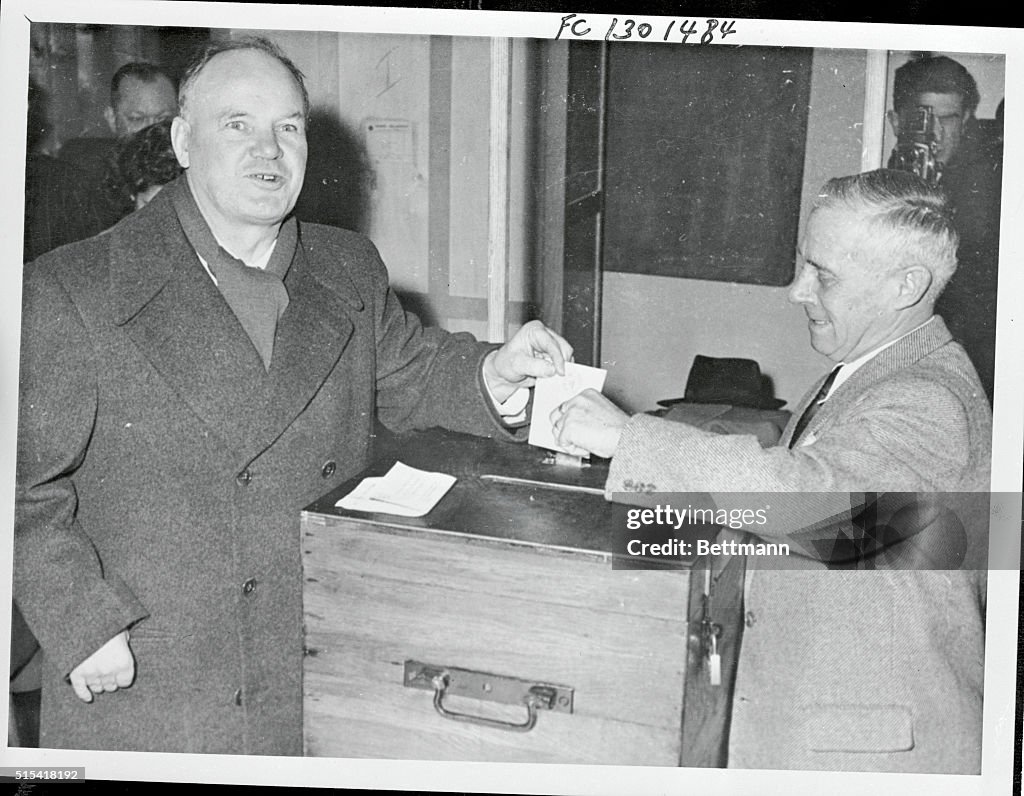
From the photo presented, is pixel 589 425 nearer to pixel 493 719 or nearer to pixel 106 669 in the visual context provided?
pixel 493 719

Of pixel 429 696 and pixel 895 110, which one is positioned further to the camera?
pixel 895 110

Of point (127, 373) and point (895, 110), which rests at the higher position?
point (895, 110)

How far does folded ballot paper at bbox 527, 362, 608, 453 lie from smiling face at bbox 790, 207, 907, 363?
Answer: 1.12 ft

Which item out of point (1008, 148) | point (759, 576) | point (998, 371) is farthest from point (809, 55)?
point (759, 576)

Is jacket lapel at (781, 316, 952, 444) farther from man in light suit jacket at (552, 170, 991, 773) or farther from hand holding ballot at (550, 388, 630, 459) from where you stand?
hand holding ballot at (550, 388, 630, 459)

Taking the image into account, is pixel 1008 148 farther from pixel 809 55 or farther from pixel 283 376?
pixel 283 376

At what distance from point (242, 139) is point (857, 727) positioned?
1.34m

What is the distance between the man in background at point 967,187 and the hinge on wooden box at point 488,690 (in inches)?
36.2

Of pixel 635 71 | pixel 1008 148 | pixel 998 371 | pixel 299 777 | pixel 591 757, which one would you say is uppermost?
pixel 635 71

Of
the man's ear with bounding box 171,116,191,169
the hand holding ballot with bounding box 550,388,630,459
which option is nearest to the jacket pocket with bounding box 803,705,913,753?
the hand holding ballot with bounding box 550,388,630,459

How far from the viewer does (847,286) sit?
151cm

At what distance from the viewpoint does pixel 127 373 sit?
4.79 feet

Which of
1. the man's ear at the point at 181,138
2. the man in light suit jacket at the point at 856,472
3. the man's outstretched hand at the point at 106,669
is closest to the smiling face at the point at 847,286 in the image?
the man in light suit jacket at the point at 856,472

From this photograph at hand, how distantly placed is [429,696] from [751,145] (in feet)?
3.63
